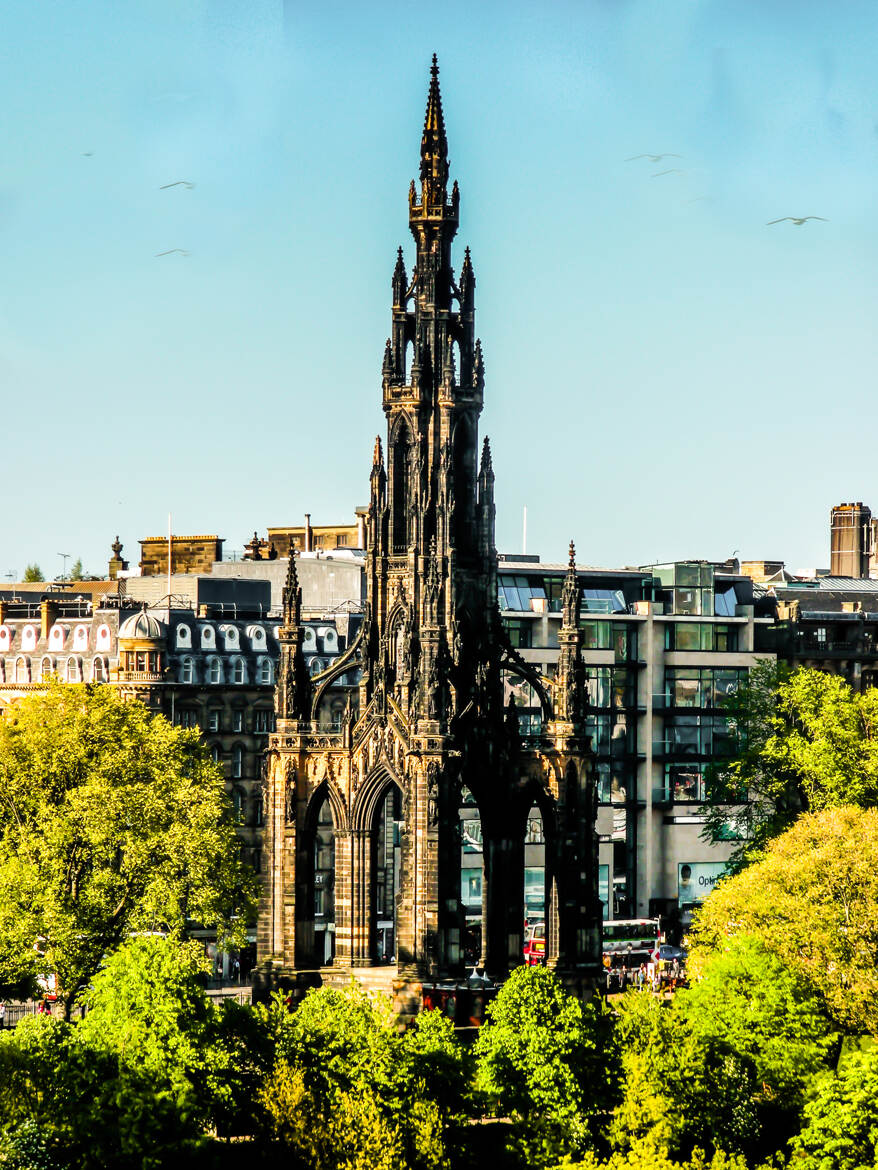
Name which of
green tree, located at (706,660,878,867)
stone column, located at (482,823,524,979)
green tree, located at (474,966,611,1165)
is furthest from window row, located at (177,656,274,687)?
green tree, located at (474,966,611,1165)

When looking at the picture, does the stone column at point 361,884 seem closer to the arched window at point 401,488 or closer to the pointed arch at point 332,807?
the pointed arch at point 332,807

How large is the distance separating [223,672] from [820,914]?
208 ft

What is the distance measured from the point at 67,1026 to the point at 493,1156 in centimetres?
1540

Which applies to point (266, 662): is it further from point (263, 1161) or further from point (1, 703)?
point (263, 1161)

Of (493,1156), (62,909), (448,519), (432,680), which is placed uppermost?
(448,519)

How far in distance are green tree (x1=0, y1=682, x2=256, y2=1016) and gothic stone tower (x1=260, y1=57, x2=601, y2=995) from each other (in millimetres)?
13926

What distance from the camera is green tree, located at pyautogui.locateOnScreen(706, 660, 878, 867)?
137 m

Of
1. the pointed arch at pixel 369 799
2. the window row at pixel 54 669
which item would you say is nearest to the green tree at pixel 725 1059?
the pointed arch at pixel 369 799

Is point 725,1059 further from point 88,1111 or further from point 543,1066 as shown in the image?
point 88,1111

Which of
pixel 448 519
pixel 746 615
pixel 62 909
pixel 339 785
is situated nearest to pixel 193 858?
pixel 62 909

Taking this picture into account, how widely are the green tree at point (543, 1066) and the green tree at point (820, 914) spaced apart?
44.1ft

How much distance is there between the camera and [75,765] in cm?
12731

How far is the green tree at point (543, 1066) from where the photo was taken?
92188 mm

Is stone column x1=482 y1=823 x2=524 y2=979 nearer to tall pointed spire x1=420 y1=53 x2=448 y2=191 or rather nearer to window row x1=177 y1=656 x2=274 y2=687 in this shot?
tall pointed spire x1=420 y1=53 x2=448 y2=191
